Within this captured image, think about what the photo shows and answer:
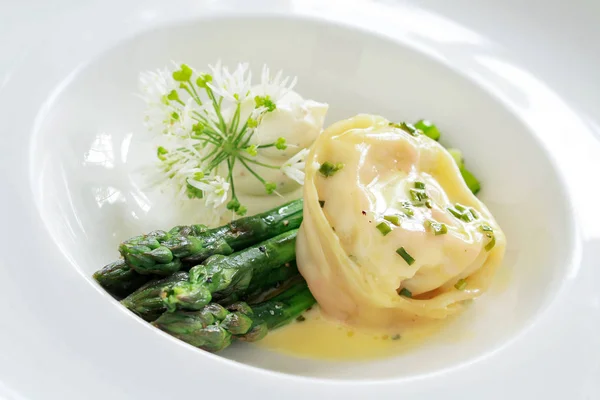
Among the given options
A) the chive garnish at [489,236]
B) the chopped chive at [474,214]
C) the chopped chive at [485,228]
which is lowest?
the chive garnish at [489,236]

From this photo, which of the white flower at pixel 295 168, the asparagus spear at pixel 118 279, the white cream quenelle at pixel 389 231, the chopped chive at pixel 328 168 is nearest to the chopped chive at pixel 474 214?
the white cream quenelle at pixel 389 231

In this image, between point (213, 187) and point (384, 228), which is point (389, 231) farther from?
point (213, 187)

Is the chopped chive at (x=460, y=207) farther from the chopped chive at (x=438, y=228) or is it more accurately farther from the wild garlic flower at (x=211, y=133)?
the wild garlic flower at (x=211, y=133)

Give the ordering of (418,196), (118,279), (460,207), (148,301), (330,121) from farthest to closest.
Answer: (330,121) < (460,207) < (418,196) < (118,279) < (148,301)

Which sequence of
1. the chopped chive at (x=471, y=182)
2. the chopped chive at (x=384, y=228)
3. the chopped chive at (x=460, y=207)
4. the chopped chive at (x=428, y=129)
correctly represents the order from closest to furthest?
the chopped chive at (x=384, y=228) < the chopped chive at (x=460, y=207) < the chopped chive at (x=471, y=182) < the chopped chive at (x=428, y=129)

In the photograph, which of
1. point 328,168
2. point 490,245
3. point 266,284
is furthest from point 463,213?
point 266,284

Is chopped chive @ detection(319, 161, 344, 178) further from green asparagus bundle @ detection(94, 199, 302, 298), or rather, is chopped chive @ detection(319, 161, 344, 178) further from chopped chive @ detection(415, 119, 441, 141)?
chopped chive @ detection(415, 119, 441, 141)

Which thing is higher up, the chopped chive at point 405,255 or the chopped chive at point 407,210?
the chopped chive at point 407,210
